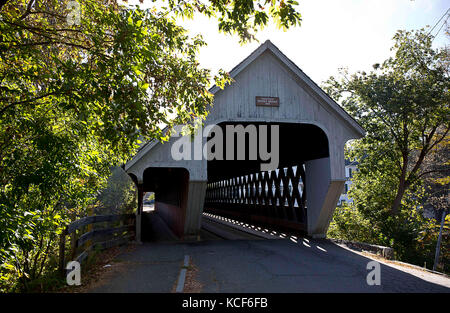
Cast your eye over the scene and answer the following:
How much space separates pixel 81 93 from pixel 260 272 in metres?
5.29

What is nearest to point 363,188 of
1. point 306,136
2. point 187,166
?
point 306,136

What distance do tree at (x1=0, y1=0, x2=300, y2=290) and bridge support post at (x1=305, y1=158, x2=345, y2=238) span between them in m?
6.69

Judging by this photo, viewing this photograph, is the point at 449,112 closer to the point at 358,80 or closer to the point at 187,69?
the point at 358,80

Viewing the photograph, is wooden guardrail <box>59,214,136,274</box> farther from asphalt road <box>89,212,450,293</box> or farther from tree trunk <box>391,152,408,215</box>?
tree trunk <box>391,152,408,215</box>

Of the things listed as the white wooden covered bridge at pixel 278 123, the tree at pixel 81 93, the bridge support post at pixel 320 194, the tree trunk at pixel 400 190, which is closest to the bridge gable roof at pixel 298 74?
the white wooden covered bridge at pixel 278 123

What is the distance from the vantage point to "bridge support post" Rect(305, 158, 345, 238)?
1134cm

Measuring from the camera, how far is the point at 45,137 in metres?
5.14

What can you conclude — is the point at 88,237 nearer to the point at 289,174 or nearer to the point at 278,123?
the point at 278,123

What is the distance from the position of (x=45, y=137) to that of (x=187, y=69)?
10.1ft

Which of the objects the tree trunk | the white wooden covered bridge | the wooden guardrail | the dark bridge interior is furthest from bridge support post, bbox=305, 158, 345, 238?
the wooden guardrail

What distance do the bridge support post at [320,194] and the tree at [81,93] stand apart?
6.69m

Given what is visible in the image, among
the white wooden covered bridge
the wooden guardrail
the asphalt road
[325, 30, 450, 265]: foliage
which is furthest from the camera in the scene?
[325, 30, 450, 265]: foliage

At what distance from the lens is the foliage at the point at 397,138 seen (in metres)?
15.2
